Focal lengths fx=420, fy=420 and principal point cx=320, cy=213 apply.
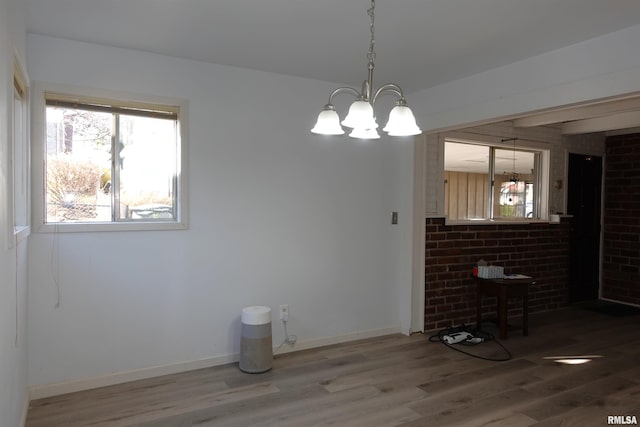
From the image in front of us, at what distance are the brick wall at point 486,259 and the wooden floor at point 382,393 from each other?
68cm

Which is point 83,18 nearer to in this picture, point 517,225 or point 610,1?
point 610,1

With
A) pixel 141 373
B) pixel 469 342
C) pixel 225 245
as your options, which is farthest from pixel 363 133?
pixel 469 342

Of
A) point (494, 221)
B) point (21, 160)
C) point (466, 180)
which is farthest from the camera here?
point (494, 221)

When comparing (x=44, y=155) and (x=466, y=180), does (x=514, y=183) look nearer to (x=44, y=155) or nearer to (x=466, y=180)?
(x=466, y=180)

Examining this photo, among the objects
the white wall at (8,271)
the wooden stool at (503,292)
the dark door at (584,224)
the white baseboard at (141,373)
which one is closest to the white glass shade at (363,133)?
the white wall at (8,271)

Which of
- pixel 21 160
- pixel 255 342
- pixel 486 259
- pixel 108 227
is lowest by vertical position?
pixel 255 342

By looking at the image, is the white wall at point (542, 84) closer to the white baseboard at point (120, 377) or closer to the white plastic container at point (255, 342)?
the white plastic container at point (255, 342)

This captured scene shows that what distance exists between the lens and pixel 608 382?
10.6 feet

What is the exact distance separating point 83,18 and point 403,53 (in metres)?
2.13

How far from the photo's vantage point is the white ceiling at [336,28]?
2.38 metres

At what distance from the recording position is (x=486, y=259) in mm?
4816

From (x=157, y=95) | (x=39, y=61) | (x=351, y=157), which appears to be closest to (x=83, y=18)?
(x=39, y=61)

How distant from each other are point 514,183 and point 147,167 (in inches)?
166

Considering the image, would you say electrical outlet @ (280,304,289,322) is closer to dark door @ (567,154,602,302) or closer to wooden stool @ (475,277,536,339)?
wooden stool @ (475,277,536,339)
